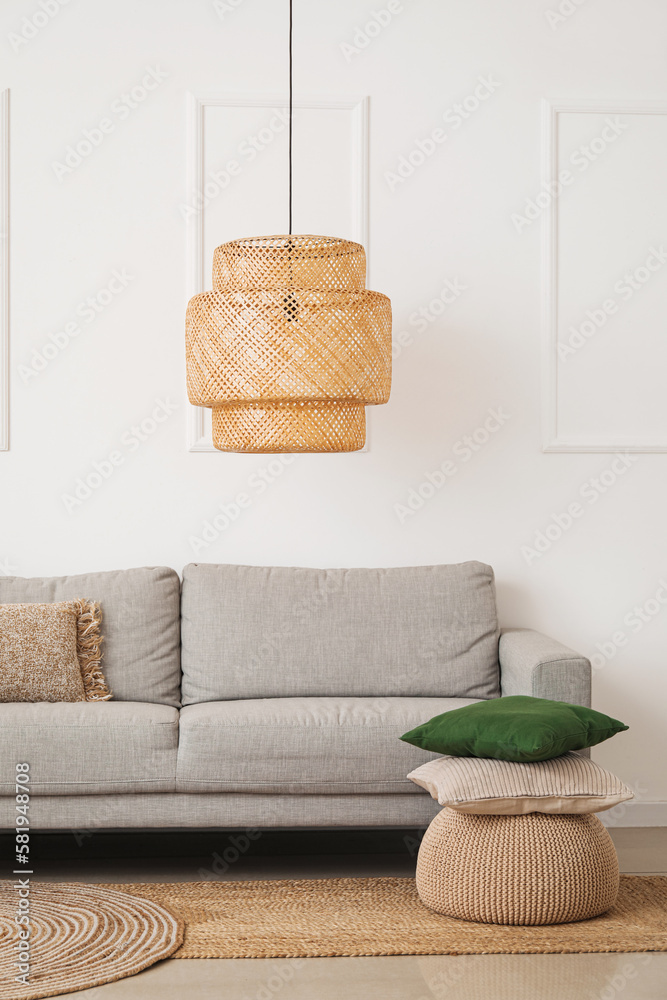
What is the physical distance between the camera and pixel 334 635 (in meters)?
3.12

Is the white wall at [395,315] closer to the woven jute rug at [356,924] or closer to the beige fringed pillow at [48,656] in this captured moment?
the beige fringed pillow at [48,656]

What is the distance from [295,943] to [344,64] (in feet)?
9.82

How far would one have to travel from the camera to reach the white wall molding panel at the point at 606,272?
3.56 meters

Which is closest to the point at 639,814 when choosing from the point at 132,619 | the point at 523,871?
the point at 523,871

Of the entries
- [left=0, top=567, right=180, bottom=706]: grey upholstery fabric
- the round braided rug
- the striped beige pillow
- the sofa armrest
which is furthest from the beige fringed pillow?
the sofa armrest

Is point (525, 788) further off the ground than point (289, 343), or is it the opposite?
point (289, 343)

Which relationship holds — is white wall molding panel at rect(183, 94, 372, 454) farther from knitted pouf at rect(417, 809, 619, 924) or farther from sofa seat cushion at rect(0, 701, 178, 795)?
knitted pouf at rect(417, 809, 619, 924)

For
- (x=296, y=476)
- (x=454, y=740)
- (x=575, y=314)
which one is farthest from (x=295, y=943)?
(x=575, y=314)

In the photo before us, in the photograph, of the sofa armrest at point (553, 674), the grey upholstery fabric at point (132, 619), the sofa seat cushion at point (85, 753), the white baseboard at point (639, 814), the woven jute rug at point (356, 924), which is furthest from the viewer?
the white baseboard at point (639, 814)

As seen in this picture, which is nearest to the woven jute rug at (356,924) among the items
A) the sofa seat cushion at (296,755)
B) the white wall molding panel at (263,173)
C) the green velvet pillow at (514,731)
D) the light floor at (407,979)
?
the light floor at (407,979)

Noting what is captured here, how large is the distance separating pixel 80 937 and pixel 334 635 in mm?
1208

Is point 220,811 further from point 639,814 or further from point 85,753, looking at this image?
point 639,814

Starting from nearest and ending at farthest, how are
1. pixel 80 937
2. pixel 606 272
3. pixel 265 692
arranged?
pixel 80 937 < pixel 265 692 < pixel 606 272

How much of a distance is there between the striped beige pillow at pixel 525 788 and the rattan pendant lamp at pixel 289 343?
92cm
